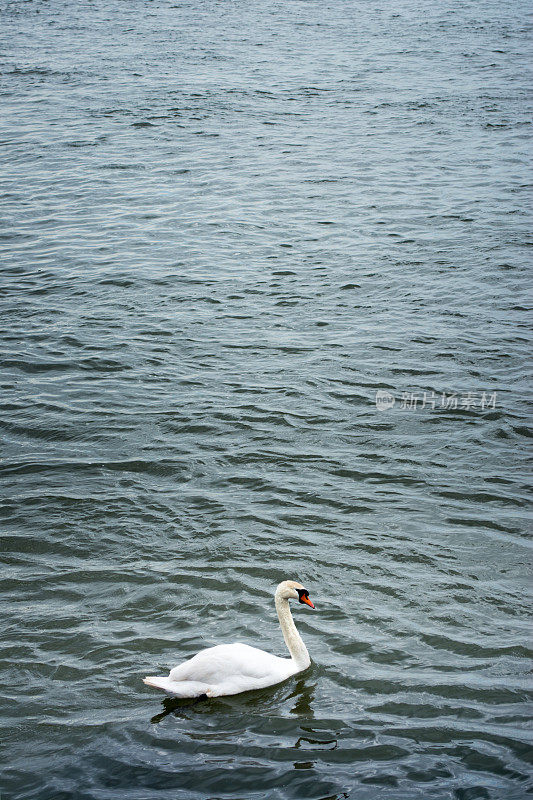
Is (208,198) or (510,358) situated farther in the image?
(208,198)

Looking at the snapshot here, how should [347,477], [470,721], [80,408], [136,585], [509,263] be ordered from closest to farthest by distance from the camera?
Answer: [470,721], [136,585], [347,477], [80,408], [509,263]

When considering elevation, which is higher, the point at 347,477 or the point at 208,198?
the point at 208,198

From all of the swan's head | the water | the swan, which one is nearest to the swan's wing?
the swan

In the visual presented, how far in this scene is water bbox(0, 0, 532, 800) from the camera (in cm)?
668

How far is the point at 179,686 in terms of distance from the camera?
6828mm

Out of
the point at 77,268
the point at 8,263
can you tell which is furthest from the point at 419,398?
the point at 8,263

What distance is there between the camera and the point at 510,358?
12.9m

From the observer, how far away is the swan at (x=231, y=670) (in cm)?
687

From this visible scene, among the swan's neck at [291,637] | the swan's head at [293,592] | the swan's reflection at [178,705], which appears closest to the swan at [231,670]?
the swan's neck at [291,637]

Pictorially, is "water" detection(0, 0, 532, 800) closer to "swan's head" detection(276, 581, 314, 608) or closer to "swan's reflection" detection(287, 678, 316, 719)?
"swan's reflection" detection(287, 678, 316, 719)

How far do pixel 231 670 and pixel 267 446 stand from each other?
4210 millimetres

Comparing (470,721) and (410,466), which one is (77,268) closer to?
(410,466)

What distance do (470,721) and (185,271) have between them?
10988 millimetres

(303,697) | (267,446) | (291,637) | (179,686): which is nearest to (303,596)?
(291,637)
